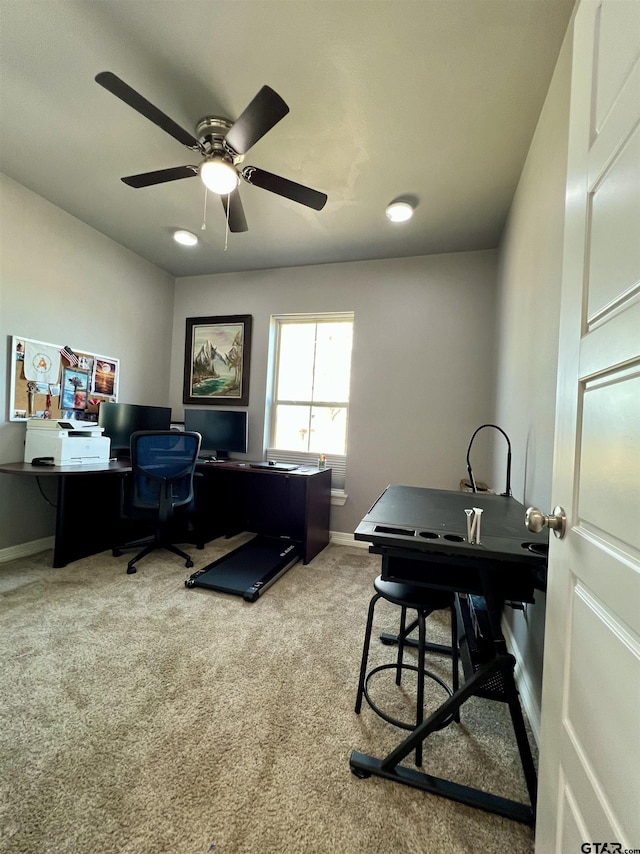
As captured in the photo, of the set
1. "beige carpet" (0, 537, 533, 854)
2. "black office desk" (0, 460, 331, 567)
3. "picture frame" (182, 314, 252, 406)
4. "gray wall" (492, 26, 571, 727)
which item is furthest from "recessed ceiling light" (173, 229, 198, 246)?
"beige carpet" (0, 537, 533, 854)

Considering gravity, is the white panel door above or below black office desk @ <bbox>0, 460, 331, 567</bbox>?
above

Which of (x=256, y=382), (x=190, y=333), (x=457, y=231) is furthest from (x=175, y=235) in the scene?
(x=457, y=231)

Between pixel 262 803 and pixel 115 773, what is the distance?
502mm

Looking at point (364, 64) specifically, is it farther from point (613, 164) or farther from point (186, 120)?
point (613, 164)

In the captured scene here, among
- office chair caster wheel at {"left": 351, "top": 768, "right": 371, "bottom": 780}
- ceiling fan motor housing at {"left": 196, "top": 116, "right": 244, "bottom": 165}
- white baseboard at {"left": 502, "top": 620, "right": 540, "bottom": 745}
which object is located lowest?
office chair caster wheel at {"left": 351, "top": 768, "right": 371, "bottom": 780}

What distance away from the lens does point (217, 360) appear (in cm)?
400

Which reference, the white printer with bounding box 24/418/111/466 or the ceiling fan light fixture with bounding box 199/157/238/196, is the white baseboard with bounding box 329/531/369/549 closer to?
the white printer with bounding box 24/418/111/466

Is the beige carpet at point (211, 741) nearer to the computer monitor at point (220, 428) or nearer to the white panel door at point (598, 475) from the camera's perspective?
the white panel door at point (598, 475)

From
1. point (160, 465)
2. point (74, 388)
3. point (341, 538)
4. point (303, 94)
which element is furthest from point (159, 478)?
point (303, 94)

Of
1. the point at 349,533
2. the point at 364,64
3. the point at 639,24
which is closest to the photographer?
the point at 639,24

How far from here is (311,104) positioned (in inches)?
70.2

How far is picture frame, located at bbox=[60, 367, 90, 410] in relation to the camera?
9.91ft

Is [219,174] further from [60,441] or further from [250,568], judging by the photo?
[250,568]

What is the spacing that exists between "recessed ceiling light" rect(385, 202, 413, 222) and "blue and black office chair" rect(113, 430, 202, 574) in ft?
7.52
